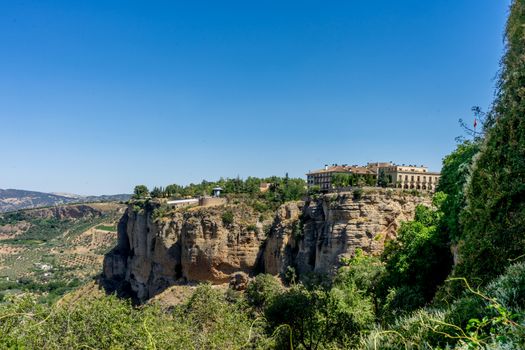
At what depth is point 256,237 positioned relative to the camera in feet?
120

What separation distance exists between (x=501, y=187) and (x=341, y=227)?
2114 cm

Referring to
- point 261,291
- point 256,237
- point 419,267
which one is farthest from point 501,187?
point 256,237

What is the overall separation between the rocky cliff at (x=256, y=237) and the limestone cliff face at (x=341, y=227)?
7cm

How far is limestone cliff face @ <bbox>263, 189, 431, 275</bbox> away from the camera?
27.0 metres

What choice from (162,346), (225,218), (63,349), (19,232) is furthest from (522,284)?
(19,232)

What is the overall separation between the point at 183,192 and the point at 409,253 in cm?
4710

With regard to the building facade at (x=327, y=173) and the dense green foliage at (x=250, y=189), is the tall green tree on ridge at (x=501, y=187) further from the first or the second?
the building facade at (x=327, y=173)

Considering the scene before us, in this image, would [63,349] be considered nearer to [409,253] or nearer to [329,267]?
[409,253]

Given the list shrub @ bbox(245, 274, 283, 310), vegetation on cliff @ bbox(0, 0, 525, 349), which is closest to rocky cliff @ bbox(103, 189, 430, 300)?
shrub @ bbox(245, 274, 283, 310)

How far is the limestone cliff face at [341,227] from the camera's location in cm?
2695

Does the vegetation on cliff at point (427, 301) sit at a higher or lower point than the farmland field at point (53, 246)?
higher

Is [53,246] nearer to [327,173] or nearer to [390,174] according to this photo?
[327,173]

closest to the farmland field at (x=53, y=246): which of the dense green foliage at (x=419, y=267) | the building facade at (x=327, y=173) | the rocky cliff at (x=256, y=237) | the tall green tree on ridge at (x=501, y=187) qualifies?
the rocky cliff at (x=256, y=237)

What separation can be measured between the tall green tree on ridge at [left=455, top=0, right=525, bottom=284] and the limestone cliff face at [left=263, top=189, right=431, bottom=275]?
16.8 metres
